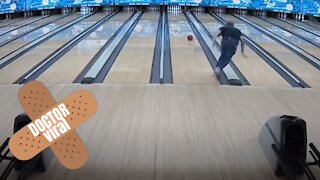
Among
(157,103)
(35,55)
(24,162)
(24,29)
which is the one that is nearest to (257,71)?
(157,103)

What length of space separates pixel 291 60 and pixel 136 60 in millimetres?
2815

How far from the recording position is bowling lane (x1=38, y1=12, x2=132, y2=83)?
5.77 metres

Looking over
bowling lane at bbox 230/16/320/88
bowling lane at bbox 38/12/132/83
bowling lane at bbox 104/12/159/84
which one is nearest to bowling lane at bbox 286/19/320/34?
bowling lane at bbox 230/16/320/88

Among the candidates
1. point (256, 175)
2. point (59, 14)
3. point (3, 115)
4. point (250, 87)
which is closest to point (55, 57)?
point (3, 115)

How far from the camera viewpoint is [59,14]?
14500 millimetres

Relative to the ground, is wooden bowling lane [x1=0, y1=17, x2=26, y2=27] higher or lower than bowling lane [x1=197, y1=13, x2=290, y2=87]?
higher

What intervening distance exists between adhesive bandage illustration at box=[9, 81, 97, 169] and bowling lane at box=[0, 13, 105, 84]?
462 cm

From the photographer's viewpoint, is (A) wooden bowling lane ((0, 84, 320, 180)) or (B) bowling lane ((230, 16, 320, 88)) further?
(B) bowling lane ((230, 16, 320, 88))

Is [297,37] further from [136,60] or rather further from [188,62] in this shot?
[136,60]

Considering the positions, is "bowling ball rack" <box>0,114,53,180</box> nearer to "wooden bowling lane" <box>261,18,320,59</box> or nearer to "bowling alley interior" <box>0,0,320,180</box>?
"bowling alley interior" <box>0,0,320,180</box>

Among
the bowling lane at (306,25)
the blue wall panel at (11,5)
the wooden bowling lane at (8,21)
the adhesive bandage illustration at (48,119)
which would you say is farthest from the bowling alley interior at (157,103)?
the blue wall panel at (11,5)

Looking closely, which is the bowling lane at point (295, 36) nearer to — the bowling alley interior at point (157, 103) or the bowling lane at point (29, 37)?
the bowling alley interior at point (157, 103)

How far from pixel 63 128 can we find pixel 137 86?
412 centimetres

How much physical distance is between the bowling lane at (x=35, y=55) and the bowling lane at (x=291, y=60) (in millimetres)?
4389
